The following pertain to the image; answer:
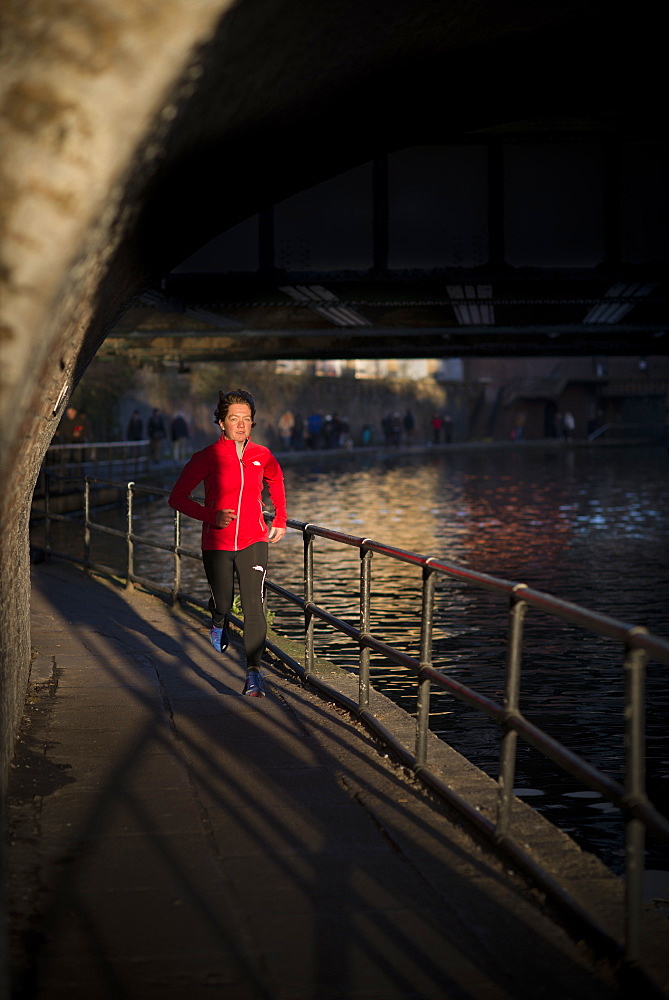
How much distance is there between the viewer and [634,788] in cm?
364

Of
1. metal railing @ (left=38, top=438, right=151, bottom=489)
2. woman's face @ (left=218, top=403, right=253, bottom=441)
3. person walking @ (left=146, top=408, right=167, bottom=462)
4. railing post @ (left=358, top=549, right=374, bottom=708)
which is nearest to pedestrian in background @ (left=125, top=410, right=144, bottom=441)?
person walking @ (left=146, top=408, right=167, bottom=462)

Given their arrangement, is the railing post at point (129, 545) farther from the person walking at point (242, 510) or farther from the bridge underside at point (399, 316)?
the bridge underside at point (399, 316)

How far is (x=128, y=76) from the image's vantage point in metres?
3.40

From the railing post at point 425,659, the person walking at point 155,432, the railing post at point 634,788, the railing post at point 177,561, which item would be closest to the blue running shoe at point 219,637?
the railing post at point 177,561

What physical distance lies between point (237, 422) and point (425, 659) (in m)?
2.27

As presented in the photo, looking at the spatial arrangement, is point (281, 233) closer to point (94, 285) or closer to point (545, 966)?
point (94, 285)

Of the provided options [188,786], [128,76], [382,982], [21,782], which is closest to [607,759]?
[188,786]

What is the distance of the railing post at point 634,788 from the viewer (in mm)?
3637

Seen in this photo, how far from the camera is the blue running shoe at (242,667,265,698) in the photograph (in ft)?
24.4

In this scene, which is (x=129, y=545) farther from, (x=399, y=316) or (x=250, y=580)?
(x=399, y=316)

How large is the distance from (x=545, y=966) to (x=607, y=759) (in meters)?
3.87

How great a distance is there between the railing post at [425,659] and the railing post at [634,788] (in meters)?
1.88

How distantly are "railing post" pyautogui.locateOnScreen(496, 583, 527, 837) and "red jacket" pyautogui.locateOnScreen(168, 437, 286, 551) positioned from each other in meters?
2.91

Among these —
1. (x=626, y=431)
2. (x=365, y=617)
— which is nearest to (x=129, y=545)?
(x=365, y=617)
